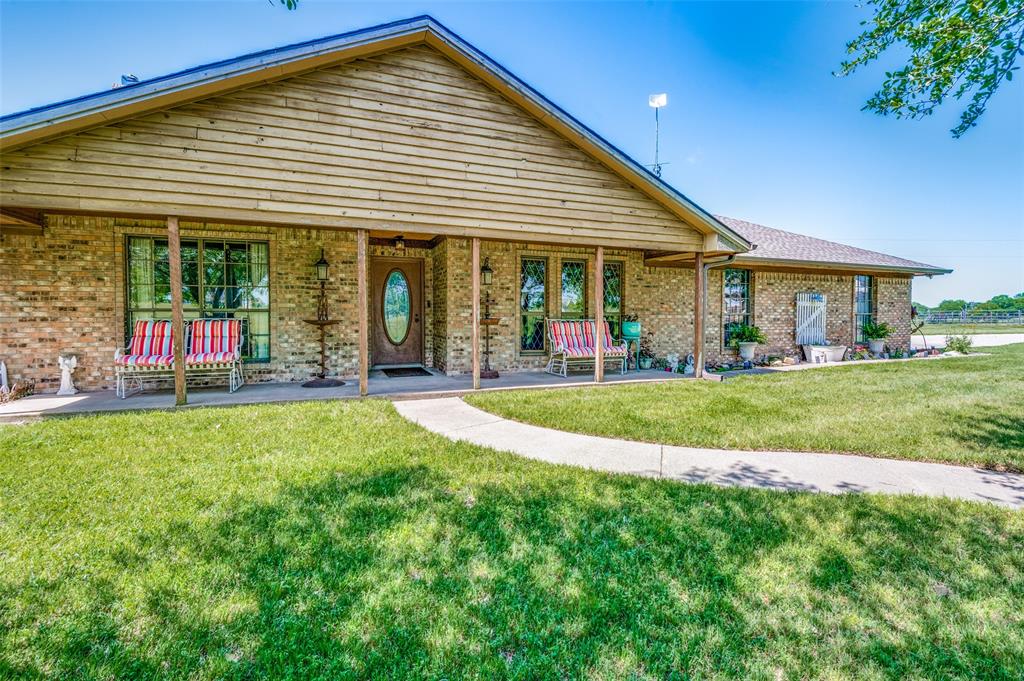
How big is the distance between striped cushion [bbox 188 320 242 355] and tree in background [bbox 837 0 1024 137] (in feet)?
30.0

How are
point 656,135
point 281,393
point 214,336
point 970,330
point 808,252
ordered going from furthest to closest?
point 970,330
point 656,135
point 808,252
point 214,336
point 281,393

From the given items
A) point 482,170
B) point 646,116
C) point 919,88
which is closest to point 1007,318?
point 646,116

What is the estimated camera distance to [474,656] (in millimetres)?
1761

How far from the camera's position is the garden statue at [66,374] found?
661cm

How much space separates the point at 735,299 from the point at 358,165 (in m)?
9.67

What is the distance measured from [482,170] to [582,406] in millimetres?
3942

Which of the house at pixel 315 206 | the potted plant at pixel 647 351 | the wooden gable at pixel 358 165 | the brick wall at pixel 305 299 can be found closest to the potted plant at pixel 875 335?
the brick wall at pixel 305 299

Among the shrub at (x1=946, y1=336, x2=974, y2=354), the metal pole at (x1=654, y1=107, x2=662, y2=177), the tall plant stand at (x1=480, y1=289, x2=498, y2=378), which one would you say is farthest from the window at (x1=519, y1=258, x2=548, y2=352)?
the shrub at (x1=946, y1=336, x2=974, y2=354)

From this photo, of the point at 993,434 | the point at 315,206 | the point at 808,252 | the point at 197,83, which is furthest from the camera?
the point at 808,252

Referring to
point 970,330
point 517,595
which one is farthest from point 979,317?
point 517,595

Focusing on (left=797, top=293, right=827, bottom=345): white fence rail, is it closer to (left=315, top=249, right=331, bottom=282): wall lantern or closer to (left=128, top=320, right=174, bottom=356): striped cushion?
(left=315, top=249, right=331, bottom=282): wall lantern

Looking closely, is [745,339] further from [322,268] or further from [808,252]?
[322,268]

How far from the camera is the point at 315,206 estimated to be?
623 centimetres

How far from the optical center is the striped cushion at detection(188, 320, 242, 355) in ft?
23.4
